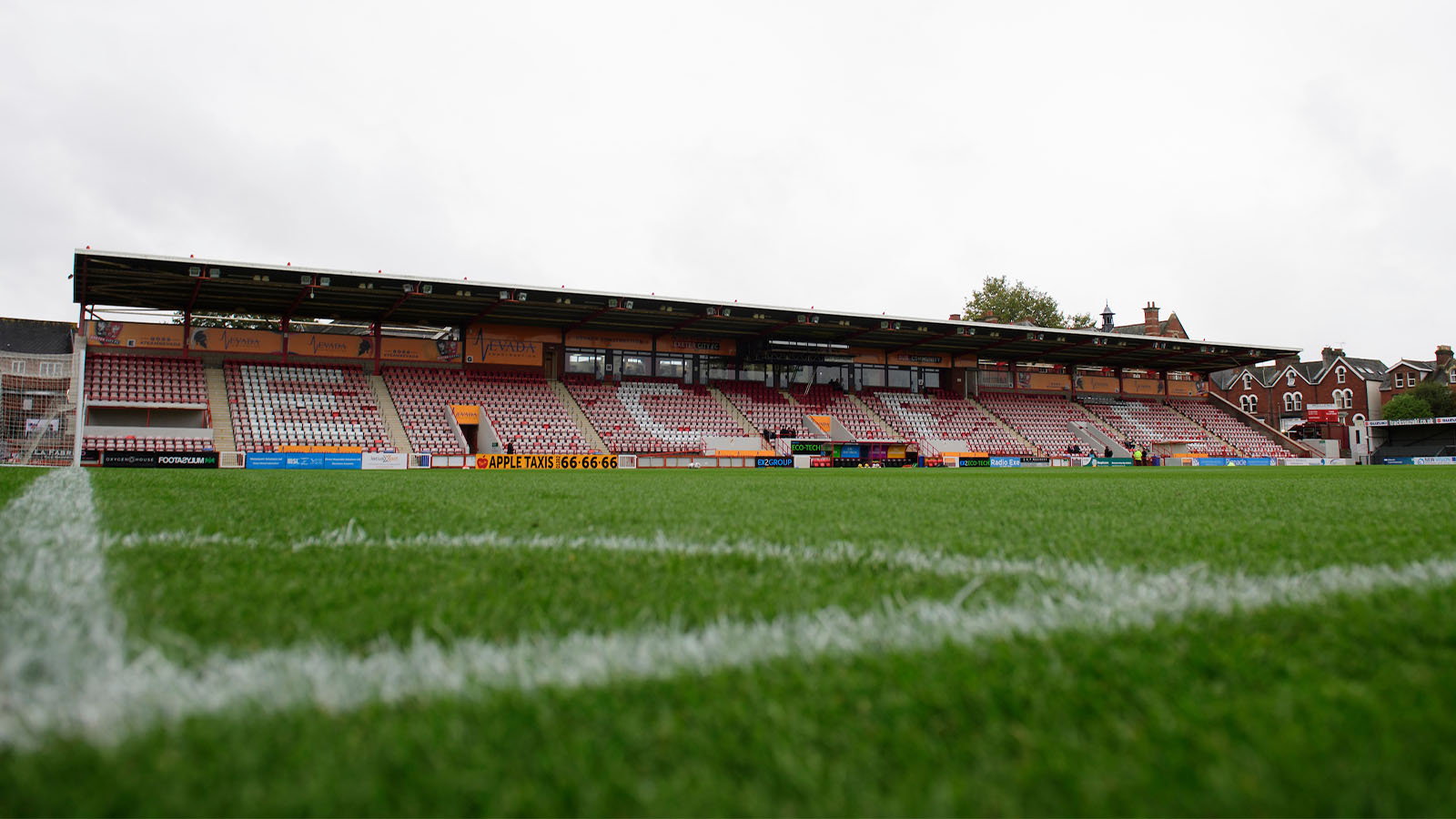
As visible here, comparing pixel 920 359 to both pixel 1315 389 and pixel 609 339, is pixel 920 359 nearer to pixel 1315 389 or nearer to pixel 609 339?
pixel 609 339

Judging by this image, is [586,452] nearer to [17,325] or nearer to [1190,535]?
[1190,535]

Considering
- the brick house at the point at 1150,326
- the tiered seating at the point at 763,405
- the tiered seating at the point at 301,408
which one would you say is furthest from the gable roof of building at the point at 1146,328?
the tiered seating at the point at 301,408

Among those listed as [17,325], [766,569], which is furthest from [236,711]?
[17,325]

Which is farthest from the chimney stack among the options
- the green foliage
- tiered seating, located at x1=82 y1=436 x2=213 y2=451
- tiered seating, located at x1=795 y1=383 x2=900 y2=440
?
tiered seating, located at x1=82 y1=436 x2=213 y2=451

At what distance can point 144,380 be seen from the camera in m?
25.5

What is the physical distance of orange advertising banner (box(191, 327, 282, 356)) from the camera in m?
27.7

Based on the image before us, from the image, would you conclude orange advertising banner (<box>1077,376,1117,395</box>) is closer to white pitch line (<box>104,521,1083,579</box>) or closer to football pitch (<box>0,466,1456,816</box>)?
football pitch (<box>0,466,1456,816</box>)

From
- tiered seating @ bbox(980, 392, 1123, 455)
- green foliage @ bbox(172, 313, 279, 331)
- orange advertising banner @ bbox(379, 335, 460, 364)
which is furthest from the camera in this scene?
tiered seating @ bbox(980, 392, 1123, 455)

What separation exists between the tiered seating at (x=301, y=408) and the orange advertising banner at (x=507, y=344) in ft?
13.9

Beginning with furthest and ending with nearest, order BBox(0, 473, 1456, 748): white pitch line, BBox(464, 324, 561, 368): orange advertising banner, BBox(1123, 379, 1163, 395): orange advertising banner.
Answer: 1. BBox(1123, 379, 1163, 395): orange advertising banner
2. BBox(464, 324, 561, 368): orange advertising banner
3. BBox(0, 473, 1456, 748): white pitch line

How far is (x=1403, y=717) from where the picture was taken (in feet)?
4.06

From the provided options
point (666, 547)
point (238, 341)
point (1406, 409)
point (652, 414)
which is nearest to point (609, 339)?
point (652, 414)

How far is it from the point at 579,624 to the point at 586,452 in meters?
25.9

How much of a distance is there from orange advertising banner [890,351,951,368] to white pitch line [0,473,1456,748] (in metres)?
37.1
